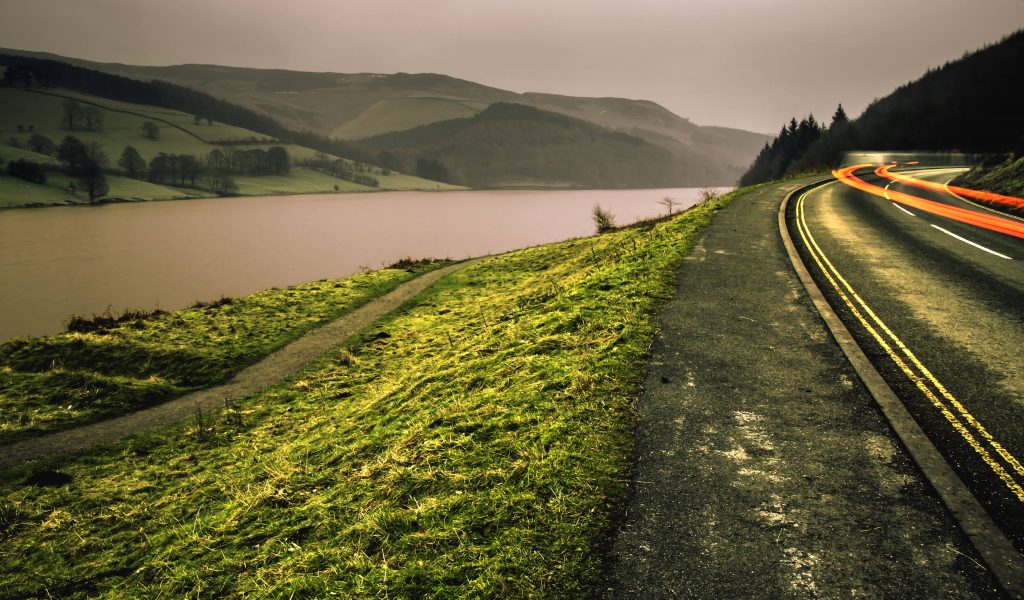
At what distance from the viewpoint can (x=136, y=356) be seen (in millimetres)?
13664

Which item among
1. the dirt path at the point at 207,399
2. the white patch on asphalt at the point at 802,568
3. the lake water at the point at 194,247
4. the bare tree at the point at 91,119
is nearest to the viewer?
the white patch on asphalt at the point at 802,568

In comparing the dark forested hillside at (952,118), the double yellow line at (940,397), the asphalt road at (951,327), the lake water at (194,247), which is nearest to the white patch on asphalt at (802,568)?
the asphalt road at (951,327)

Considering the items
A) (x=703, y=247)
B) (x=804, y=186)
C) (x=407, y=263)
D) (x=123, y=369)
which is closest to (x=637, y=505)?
(x=703, y=247)

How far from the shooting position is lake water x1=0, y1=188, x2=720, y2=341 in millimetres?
42375

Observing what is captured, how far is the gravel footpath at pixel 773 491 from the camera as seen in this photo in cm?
288

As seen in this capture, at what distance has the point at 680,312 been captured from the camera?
768 cm

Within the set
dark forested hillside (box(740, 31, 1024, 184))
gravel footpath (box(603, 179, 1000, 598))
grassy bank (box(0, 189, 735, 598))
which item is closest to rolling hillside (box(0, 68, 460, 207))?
grassy bank (box(0, 189, 735, 598))

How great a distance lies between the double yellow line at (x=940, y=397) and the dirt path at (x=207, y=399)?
1271 cm

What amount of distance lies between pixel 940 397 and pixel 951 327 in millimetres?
2676

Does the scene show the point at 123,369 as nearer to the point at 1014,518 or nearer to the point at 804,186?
the point at 1014,518

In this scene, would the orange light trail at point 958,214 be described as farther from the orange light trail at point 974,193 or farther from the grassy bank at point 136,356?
the grassy bank at point 136,356

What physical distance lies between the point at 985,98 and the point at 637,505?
99869 mm

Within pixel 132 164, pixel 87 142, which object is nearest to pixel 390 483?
pixel 132 164

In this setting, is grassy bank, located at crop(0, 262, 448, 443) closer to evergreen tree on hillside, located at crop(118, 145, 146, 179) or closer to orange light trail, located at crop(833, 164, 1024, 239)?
orange light trail, located at crop(833, 164, 1024, 239)
